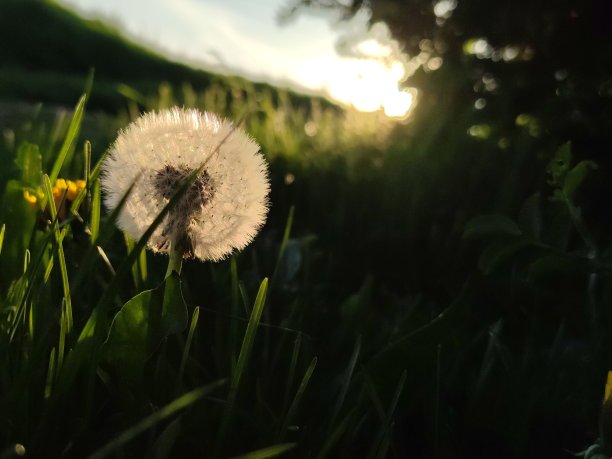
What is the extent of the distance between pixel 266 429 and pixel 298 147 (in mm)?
2176

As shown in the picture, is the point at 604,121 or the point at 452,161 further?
the point at 452,161

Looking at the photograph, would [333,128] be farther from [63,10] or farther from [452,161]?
[63,10]

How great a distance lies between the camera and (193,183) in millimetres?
910

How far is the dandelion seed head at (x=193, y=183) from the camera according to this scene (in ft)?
3.00

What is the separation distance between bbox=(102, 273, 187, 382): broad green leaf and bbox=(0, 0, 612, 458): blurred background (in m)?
0.20

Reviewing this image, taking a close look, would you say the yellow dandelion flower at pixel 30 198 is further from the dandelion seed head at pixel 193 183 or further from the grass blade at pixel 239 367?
the grass blade at pixel 239 367

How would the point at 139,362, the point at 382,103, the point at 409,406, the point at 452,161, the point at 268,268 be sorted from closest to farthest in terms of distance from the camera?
the point at 139,362
the point at 409,406
the point at 268,268
the point at 452,161
the point at 382,103

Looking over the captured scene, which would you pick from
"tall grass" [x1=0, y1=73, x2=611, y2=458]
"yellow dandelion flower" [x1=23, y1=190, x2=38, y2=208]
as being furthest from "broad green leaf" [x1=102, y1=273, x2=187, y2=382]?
"yellow dandelion flower" [x1=23, y1=190, x2=38, y2=208]

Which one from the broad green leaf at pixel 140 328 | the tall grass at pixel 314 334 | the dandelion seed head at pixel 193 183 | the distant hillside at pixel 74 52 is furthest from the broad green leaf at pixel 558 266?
the distant hillside at pixel 74 52

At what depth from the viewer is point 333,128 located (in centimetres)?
366

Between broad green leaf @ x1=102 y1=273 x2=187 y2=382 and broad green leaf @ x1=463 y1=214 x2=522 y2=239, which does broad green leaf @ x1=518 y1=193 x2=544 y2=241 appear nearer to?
broad green leaf @ x1=463 y1=214 x2=522 y2=239

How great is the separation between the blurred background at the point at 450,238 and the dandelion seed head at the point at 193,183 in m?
0.08

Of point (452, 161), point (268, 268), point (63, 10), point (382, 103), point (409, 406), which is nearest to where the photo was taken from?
point (409, 406)

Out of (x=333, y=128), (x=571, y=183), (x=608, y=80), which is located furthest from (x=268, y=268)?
(x=333, y=128)
